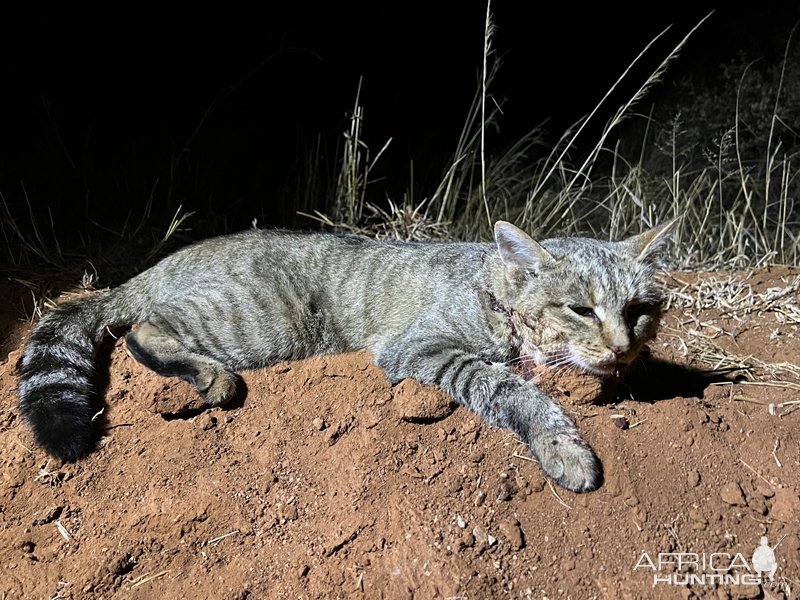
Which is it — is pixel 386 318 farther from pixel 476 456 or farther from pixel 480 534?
pixel 480 534

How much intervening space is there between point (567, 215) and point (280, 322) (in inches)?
124

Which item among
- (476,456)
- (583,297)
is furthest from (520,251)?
(476,456)

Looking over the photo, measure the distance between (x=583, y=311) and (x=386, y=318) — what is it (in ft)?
3.87

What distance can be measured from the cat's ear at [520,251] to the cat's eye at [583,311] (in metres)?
0.25

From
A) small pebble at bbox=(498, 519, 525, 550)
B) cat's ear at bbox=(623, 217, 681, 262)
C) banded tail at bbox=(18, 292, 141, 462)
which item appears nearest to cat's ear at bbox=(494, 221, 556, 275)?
cat's ear at bbox=(623, 217, 681, 262)

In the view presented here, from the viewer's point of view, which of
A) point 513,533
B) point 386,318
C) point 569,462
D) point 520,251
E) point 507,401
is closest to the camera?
point 513,533

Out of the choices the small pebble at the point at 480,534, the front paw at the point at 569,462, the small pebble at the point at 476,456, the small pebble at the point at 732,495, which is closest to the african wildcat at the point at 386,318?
the front paw at the point at 569,462

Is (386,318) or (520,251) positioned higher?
(520,251)

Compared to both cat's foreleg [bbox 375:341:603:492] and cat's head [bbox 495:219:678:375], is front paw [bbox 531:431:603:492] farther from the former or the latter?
cat's head [bbox 495:219:678:375]

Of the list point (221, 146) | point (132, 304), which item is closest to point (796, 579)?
point (132, 304)

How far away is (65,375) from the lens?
356 cm

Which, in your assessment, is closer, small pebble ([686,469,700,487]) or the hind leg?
small pebble ([686,469,700,487])

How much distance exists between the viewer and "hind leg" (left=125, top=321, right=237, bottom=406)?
362cm

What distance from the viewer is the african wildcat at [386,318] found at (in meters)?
3.41
